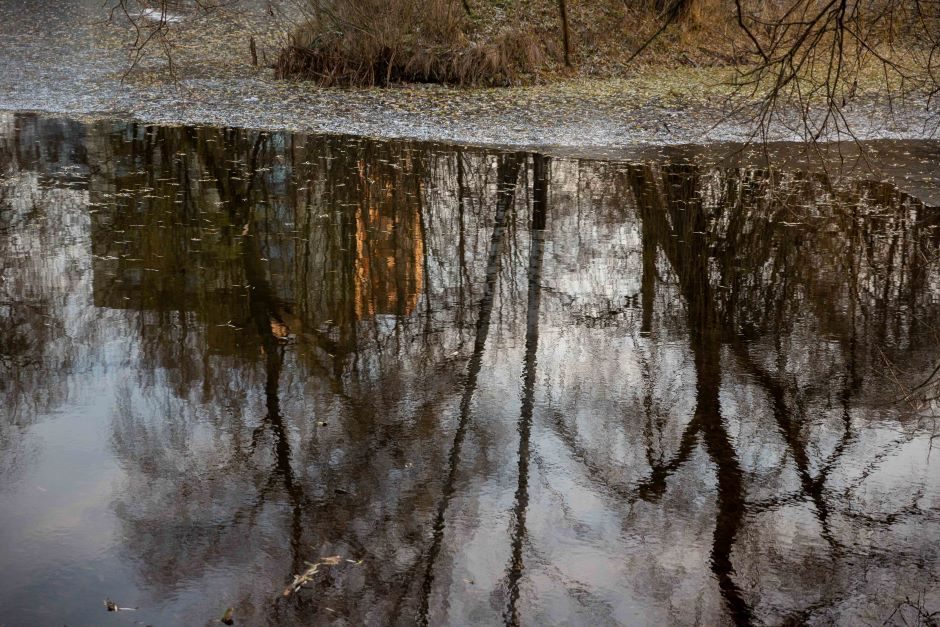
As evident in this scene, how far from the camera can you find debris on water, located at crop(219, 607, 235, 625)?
4230mm

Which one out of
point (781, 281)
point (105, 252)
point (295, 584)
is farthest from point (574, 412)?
point (105, 252)

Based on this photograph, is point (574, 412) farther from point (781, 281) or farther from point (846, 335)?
point (781, 281)

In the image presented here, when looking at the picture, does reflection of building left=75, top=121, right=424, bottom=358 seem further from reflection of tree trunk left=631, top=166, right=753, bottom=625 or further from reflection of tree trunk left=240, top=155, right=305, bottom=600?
reflection of tree trunk left=631, top=166, right=753, bottom=625

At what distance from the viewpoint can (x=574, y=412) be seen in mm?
6480

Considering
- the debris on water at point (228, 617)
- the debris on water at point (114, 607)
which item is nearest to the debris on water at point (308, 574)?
the debris on water at point (228, 617)

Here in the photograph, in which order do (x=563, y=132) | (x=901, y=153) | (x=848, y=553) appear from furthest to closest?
(x=563, y=132) → (x=901, y=153) → (x=848, y=553)

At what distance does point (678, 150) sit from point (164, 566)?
510 inches

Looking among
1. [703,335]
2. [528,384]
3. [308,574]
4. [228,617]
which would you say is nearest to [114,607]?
[228,617]

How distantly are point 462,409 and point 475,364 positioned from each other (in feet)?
2.63

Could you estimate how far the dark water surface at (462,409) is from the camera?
15.2 feet

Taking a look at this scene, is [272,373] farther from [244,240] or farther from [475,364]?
[244,240]

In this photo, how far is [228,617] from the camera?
4.25m

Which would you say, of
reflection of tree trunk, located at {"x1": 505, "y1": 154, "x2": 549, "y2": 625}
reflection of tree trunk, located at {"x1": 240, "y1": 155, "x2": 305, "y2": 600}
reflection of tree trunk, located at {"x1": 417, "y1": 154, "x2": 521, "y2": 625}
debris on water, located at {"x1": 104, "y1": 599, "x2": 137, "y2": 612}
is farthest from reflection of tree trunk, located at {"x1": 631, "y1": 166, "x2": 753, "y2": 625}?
debris on water, located at {"x1": 104, "y1": 599, "x2": 137, "y2": 612}

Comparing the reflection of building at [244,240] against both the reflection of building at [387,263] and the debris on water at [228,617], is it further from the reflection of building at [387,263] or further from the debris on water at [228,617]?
the debris on water at [228,617]
